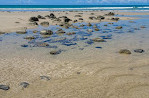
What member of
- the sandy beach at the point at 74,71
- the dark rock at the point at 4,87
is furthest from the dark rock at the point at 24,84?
the dark rock at the point at 4,87

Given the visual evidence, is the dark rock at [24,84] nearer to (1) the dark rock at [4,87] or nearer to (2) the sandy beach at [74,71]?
(2) the sandy beach at [74,71]

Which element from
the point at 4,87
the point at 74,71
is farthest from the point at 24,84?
the point at 74,71

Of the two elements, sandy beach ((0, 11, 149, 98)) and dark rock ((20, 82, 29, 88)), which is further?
dark rock ((20, 82, 29, 88))

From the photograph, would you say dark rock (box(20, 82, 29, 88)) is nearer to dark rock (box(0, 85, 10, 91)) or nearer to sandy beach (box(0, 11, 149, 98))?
sandy beach (box(0, 11, 149, 98))

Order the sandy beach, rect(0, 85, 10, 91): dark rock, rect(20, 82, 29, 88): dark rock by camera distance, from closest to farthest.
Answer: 1. the sandy beach
2. rect(0, 85, 10, 91): dark rock
3. rect(20, 82, 29, 88): dark rock

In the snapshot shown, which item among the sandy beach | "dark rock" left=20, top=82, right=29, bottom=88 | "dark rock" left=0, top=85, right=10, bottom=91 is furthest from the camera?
"dark rock" left=20, top=82, right=29, bottom=88

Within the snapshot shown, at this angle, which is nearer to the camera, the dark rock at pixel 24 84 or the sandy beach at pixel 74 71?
the sandy beach at pixel 74 71

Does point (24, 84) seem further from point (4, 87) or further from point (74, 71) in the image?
point (74, 71)

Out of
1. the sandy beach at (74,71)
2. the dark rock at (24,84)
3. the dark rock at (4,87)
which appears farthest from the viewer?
the dark rock at (24,84)

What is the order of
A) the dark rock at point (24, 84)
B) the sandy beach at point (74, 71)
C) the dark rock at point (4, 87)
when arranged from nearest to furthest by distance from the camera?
1. the sandy beach at point (74, 71)
2. the dark rock at point (4, 87)
3. the dark rock at point (24, 84)

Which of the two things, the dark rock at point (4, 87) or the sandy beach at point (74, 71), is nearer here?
the sandy beach at point (74, 71)

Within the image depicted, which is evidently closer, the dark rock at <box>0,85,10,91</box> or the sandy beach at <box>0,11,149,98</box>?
the sandy beach at <box>0,11,149,98</box>

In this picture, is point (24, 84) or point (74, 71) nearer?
point (24, 84)

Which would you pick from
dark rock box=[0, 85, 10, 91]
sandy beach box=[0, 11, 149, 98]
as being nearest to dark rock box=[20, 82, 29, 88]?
sandy beach box=[0, 11, 149, 98]
